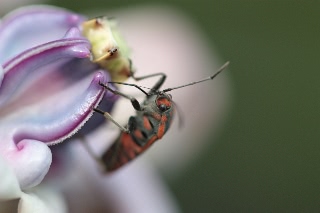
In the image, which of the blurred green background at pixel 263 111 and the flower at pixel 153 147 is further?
the blurred green background at pixel 263 111

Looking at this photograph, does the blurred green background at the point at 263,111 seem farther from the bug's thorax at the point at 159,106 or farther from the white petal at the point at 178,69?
the bug's thorax at the point at 159,106

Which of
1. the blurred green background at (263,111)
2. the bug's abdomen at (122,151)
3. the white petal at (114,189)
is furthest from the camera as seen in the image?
the blurred green background at (263,111)

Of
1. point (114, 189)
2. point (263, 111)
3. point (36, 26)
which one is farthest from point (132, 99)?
point (263, 111)

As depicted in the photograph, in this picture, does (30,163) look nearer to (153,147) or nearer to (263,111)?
(153,147)

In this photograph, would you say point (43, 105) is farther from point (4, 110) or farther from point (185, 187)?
point (185, 187)

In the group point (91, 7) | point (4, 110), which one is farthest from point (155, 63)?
point (4, 110)

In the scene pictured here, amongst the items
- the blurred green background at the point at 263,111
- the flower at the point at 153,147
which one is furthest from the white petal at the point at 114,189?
the blurred green background at the point at 263,111

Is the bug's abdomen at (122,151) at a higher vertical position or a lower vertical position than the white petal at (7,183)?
lower

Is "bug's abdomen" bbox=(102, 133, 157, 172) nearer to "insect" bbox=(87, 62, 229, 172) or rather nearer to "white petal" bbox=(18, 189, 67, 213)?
"insect" bbox=(87, 62, 229, 172)
